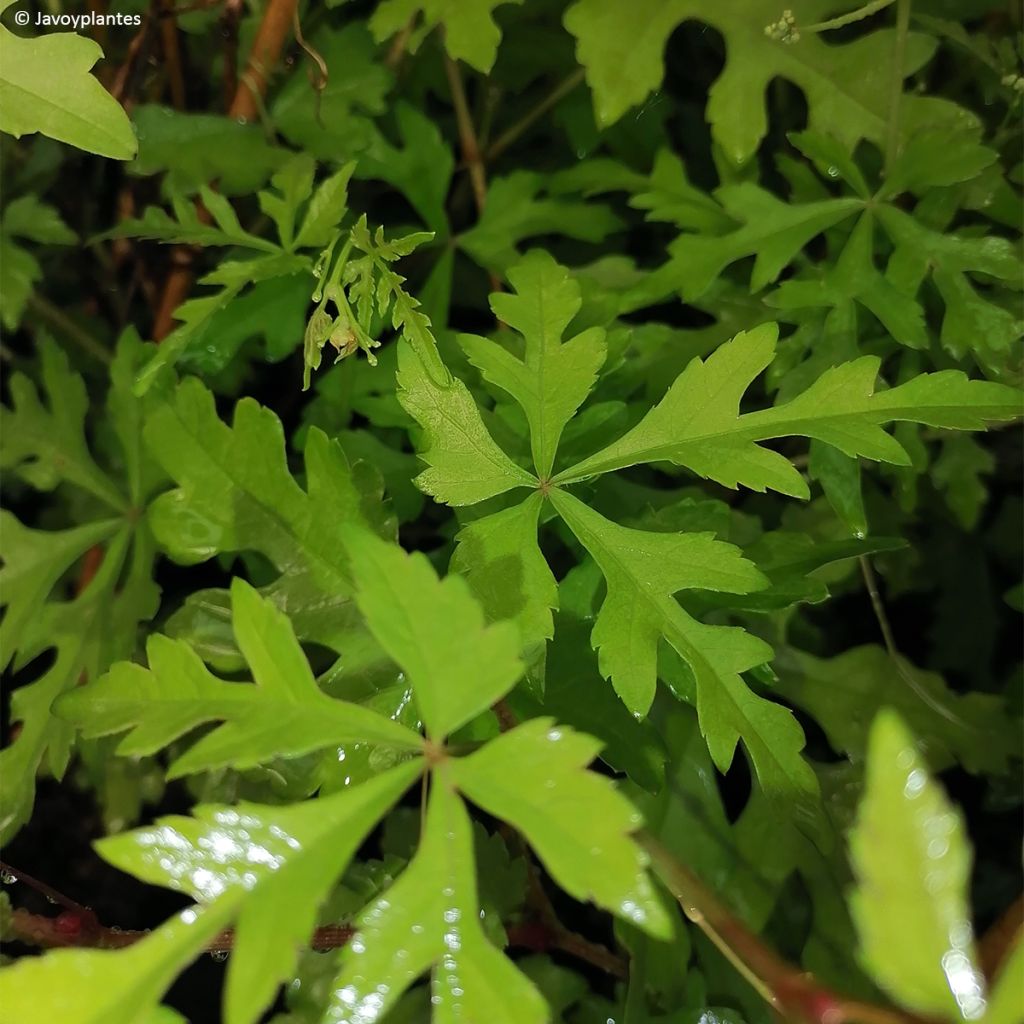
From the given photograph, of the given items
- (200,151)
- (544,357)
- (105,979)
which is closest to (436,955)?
(105,979)

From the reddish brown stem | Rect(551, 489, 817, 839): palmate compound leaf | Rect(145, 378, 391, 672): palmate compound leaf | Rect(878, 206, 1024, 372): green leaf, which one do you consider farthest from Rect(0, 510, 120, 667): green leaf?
Result: Rect(878, 206, 1024, 372): green leaf

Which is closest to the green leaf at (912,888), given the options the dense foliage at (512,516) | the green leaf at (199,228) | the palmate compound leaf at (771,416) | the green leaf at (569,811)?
the dense foliage at (512,516)

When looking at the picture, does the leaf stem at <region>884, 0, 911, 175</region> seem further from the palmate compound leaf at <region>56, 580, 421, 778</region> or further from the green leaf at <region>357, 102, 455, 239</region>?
the palmate compound leaf at <region>56, 580, 421, 778</region>

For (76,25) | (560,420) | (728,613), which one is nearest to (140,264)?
(76,25)

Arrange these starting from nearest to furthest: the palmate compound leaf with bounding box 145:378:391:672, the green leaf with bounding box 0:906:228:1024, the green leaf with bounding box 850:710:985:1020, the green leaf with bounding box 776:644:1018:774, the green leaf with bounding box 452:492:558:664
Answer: the green leaf with bounding box 850:710:985:1020 → the green leaf with bounding box 0:906:228:1024 → the green leaf with bounding box 452:492:558:664 → the palmate compound leaf with bounding box 145:378:391:672 → the green leaf with bounding box 776:644:1018:774

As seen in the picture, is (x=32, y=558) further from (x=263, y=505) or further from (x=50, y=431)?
(x=263, y=505)

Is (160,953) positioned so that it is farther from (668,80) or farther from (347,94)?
(668,80)
